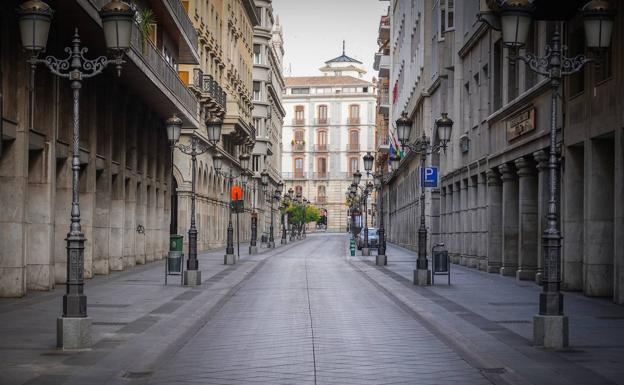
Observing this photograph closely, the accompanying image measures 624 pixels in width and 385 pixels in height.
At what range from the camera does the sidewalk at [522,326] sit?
492 inches

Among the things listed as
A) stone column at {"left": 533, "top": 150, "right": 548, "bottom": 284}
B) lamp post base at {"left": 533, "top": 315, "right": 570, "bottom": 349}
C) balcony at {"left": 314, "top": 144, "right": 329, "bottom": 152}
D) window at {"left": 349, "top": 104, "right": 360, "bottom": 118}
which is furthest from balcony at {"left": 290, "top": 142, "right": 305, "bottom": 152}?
lamp post base at {"left": 533, "top": 315, "right": 570, "bottom": 349}

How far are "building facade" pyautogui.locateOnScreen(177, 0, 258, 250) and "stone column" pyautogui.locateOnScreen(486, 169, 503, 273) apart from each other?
1689 cm

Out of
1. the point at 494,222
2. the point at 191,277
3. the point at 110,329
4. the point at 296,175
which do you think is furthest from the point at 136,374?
the point at 296,175

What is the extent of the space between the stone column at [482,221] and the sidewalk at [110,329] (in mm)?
12203

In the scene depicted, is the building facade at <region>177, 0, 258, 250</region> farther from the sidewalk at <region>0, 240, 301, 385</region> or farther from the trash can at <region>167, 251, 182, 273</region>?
the sidewalk at <region>0, 240, 301, 385</region>

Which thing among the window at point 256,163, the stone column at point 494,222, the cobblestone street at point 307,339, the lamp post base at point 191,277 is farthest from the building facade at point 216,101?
the cobblestone street at point 307,339

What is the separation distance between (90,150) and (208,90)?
102ft

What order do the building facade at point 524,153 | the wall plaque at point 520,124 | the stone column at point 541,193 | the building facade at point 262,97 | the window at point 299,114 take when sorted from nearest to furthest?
the building facade at point 524,153 → the stone column at point 541,193 → the wall plaque at point 520,124 → the building facade at point 262,97 → the window at point 299,114

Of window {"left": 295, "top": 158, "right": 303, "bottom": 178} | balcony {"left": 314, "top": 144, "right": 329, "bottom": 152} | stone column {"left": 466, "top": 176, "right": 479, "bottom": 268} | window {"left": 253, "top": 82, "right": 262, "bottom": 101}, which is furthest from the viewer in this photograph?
window {"left": 295, "top": 158, "right": 303, "bottom": 178}

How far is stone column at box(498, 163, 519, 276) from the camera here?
1372 inches

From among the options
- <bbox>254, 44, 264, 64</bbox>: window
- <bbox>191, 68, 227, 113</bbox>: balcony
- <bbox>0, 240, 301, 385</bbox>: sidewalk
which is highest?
<bbox>254, 44, 264, 64</bbox>: window

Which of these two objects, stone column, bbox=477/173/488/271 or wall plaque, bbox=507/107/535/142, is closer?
wall plaque, bbox=507/107/535/142

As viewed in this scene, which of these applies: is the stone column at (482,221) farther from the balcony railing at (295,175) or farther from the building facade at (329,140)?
the balcony railing at (295,175)

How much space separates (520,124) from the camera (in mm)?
32250
